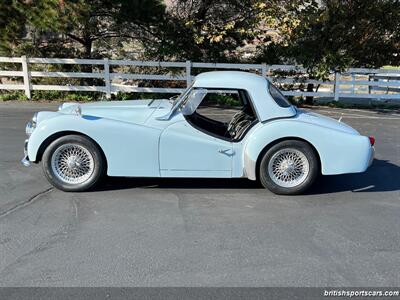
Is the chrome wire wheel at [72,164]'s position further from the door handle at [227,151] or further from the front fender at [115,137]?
the door handle at [227,151]

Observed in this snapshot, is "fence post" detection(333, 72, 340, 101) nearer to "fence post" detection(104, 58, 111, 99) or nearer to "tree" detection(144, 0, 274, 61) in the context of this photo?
"tree" detection(144, 0, 274, 61)

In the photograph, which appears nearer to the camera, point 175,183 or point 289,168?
point 289,168

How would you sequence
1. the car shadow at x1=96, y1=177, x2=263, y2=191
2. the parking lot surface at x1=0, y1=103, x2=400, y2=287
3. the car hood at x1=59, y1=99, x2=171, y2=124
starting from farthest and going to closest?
the car shadow at x1=96, y1=177, x2=263, y2=191, the car hood at x1=59, y1=99, x2=171, y2=124, the parking lot surface at x1=0, y1=103, x2=400, y2=287

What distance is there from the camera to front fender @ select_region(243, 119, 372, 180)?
525 cm

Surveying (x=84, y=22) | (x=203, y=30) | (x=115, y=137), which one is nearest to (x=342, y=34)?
(x=203, y=30)

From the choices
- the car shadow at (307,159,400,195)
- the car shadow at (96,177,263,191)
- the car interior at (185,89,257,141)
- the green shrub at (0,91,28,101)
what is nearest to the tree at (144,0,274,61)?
the green shrub at (0,91,28,101)

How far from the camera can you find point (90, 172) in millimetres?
5312

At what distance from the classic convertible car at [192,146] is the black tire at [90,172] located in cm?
1

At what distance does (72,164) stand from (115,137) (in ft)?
2.06

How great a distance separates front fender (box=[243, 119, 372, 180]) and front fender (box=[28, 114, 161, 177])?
1152mm

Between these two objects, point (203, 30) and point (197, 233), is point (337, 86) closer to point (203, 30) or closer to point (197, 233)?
point (203, 30)

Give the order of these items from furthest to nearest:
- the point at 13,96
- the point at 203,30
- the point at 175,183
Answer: the point at 203,30 → the point at 13,96 → the point at 175,183
